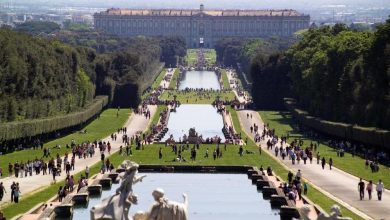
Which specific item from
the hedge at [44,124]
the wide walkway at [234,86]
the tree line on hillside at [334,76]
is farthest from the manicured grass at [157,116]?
the wide walkway at [234,86]

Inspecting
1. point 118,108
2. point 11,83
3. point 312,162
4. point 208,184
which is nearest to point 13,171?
point 208,184

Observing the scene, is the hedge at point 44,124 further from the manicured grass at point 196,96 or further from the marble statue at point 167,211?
the marble statue at point 167,211

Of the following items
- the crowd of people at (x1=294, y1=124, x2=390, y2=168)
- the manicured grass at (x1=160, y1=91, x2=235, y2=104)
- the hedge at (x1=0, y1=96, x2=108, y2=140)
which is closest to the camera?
the crowd of people at (x1=294, y1=124, x2=390, y2=168)

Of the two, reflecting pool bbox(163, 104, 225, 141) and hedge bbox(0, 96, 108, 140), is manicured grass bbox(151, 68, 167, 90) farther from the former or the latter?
hedge bbox(0, 96, 108, 140)

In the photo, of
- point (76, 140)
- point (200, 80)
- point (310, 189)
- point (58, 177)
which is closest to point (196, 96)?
point (200, 80)

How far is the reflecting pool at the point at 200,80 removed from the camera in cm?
14825

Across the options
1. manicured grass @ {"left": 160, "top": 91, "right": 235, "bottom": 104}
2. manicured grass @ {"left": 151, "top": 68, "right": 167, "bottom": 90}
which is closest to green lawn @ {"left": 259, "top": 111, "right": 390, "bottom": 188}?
manicured grass @ {"left": 160, "top": 91, "right": 235, "bottom": 104}

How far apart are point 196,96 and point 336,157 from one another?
63.7 meters

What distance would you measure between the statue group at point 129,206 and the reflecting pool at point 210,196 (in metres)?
12.2

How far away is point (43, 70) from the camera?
84.8m

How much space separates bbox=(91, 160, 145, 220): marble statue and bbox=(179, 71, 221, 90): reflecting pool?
123 m

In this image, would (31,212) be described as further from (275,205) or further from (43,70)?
(43,70)

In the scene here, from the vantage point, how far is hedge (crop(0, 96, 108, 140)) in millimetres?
65312

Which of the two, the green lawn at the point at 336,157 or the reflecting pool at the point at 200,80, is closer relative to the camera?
the green lawn at the point at 336,157
